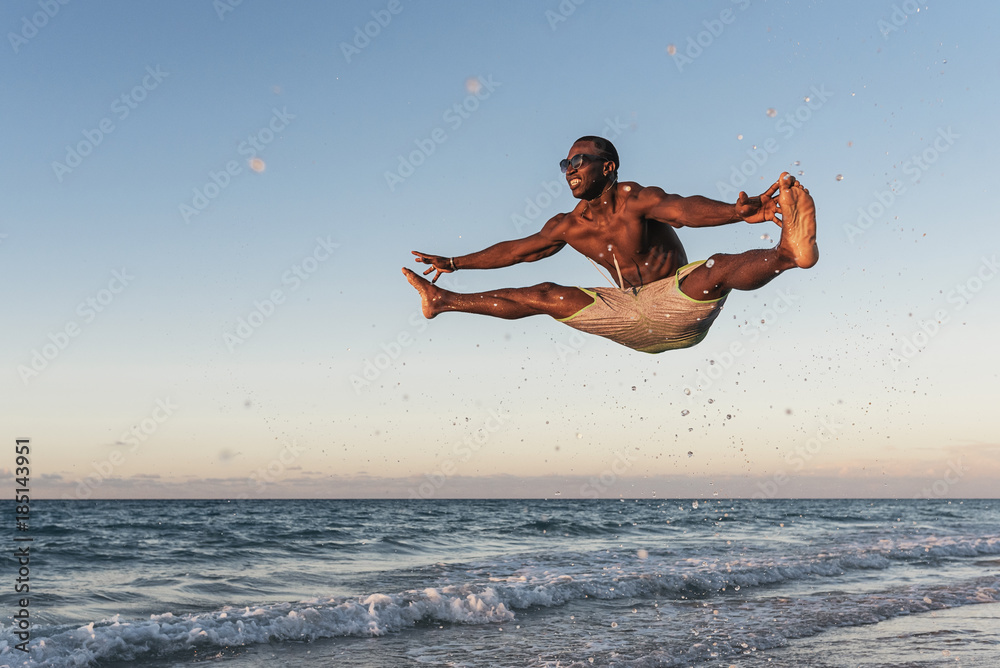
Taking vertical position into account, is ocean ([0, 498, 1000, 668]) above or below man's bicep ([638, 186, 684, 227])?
below

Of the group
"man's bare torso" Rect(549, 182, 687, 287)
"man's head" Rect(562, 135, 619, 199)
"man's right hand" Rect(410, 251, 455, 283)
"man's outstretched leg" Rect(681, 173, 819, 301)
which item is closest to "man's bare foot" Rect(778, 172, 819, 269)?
"man's outstretched leg" Rect(681, 173, 819, 301)

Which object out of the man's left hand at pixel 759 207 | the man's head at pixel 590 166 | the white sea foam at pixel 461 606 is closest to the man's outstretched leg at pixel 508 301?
the man's head at pixel 590 166

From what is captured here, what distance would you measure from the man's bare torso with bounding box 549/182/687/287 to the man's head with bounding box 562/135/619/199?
0.21 meters

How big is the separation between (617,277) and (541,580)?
11.6 m

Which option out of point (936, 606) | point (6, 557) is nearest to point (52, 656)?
point (6, 557)

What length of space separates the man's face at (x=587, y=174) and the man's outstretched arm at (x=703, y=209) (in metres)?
0.36

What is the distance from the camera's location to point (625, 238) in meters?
6.94

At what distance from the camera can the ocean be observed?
38.0 ft

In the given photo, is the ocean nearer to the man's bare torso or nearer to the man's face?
the man's bare torso

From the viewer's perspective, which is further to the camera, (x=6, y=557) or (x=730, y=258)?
(x=6, y=557)

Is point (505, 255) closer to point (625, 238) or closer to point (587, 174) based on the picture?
point (625, 238)

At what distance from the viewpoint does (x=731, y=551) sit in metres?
23.5

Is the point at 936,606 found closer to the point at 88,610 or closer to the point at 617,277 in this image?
the point at 617,277

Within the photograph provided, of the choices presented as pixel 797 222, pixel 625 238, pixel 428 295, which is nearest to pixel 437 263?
pixel 428 295
